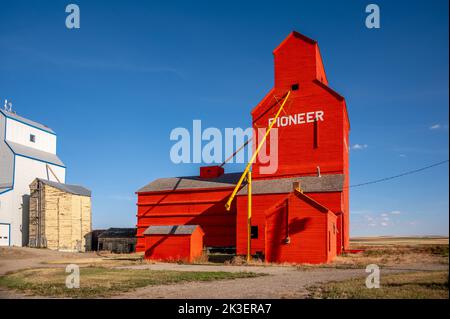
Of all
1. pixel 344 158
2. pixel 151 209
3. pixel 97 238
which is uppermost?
pixel 344 158

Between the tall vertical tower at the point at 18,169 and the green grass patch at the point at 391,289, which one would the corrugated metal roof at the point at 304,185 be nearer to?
the green grass patch at the point at 391,289

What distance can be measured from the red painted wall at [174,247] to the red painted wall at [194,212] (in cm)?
580

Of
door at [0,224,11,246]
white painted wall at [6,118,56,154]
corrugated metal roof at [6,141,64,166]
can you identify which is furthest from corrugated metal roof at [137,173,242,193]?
white painted wall at [6,118,56,154]

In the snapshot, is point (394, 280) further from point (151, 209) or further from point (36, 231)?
point (36, 231)

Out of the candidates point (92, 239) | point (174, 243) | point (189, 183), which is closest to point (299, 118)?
point (189, 183)

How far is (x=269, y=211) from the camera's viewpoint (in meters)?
28.9
